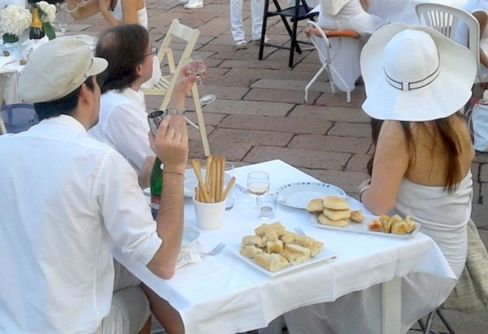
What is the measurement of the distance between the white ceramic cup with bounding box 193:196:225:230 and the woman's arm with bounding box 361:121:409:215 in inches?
20.1

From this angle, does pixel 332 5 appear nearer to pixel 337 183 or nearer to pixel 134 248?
pixel 337 183

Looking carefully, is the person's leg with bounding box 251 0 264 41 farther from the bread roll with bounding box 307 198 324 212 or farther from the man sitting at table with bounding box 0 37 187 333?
the man sitting at table with bounding box 0 37 187 333

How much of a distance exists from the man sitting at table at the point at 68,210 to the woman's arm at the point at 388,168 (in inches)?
28.7

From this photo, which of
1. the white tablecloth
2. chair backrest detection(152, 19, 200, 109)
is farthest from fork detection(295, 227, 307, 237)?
chair backrest detection(152, 19, 200, 109)

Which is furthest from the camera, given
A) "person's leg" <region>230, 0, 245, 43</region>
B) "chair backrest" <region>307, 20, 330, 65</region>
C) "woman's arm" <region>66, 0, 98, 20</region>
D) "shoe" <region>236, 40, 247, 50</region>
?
"shoe" <region>236, 40, 247, 50</region>

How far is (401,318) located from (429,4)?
319 cm

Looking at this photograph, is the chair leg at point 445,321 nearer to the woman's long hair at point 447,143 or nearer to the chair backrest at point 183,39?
the woman's long hair at point 447,143

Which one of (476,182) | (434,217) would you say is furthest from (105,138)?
(476,182)

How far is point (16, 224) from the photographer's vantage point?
2.33 metres

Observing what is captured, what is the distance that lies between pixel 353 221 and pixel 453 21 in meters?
3.25

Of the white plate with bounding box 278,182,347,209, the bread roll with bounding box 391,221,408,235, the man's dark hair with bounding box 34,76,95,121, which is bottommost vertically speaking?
the white plate with bounding box 278,182,347,209

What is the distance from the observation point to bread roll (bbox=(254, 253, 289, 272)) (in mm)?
2439

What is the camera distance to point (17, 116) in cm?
530

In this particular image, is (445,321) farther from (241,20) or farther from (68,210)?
(241,20)
